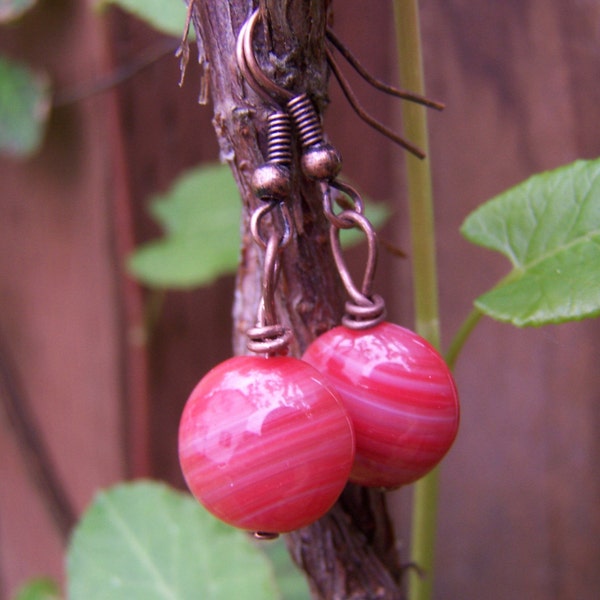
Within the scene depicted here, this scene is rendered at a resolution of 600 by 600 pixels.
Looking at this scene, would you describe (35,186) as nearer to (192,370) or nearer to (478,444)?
(192,370)

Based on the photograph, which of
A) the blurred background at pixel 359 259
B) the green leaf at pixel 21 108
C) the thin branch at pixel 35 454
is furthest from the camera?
the thin branch at pixel 35 454

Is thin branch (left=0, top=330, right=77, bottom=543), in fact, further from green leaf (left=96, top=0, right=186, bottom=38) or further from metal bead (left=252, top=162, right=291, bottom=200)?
metal bead (left=252, top=162, right=291, bottom=200)

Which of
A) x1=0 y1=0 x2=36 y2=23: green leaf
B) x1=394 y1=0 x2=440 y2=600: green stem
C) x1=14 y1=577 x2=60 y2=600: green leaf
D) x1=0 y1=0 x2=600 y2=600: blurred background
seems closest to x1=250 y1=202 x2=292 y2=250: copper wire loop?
x1=394 y1=0 x2=440 y2=600: green stem

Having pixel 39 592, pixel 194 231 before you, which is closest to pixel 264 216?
pixel 194 231

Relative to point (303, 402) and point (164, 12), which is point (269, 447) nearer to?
point (303, 402)

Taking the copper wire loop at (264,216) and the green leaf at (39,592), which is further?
the green leaf at (39,592)

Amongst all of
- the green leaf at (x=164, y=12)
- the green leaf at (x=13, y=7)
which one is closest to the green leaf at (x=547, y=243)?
the green leaf at (x=164, y=12)

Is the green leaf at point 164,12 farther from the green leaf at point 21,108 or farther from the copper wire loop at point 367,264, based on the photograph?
the green leaf at point 21,108
